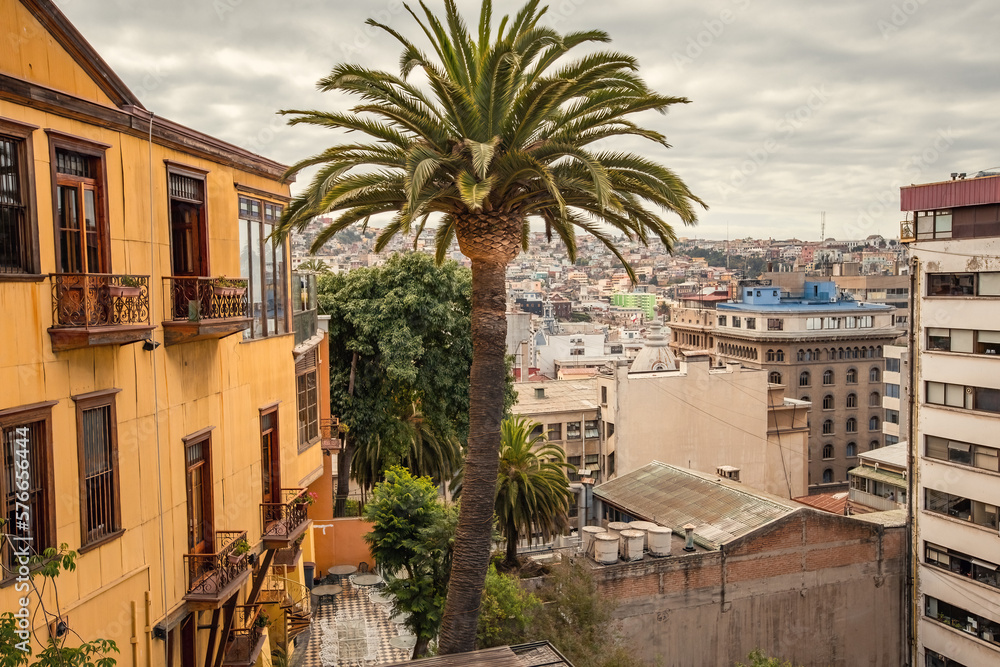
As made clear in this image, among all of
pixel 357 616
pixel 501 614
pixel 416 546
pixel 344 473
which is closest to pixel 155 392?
pixel 416 546

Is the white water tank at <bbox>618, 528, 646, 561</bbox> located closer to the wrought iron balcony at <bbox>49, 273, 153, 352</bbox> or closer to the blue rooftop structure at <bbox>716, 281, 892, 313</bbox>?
the wrought iron balcony at <bbox>49, 273, 153, 352</bbox>

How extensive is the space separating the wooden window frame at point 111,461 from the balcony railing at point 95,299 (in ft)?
2.91

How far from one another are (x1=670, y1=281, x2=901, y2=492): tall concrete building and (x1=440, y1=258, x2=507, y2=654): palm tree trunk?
64.2 m

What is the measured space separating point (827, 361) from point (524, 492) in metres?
59.1

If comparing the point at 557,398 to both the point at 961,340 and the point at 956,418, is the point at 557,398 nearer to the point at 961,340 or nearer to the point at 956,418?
the point at 956,418

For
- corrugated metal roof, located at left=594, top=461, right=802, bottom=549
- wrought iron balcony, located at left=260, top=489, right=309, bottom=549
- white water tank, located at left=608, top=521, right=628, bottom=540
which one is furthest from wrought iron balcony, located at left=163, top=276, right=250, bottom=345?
corrugated metal roof, located at left=594, top=461, right=802, bottom=549

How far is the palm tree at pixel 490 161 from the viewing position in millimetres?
12102

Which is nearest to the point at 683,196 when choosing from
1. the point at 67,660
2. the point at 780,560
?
the point at 67,660

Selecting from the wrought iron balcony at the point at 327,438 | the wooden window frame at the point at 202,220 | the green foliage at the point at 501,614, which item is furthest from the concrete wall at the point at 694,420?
the wooden window frame at the point at 202,220

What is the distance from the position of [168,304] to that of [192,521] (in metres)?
3.25

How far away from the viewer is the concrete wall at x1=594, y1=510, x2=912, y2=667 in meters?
24.3

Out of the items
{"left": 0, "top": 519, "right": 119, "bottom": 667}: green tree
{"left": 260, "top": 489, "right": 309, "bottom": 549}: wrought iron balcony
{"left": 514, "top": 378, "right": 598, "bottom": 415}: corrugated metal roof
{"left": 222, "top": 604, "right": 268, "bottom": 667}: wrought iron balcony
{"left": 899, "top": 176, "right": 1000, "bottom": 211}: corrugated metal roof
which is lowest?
{"left": 514, "top": 378, "right": 598, "bottom": 415}: corrugated metal roof

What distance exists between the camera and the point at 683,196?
506 inches

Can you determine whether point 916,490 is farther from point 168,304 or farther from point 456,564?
point 168,304
